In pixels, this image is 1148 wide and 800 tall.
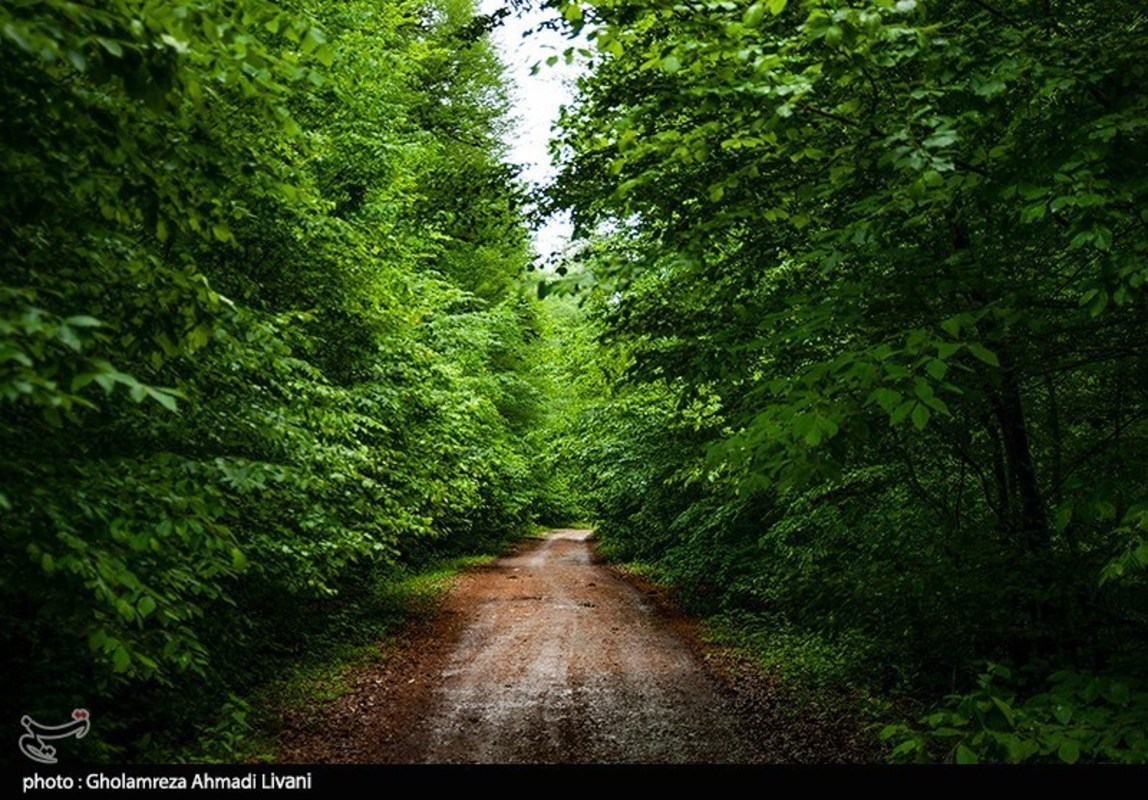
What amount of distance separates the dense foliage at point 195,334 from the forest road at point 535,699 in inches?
65.2

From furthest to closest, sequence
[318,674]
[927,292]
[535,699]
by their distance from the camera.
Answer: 1. [318,674]
2. [535,699]
3. [927,292]

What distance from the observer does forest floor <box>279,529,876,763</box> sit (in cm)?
756

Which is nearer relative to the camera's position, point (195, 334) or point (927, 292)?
point (195, 334)

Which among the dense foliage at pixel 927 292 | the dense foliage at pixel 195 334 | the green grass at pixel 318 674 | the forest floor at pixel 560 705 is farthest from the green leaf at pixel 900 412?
the green grass at pixel 318 674

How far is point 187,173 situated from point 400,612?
1189 centimetres

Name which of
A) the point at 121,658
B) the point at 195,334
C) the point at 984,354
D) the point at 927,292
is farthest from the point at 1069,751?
the point at 195,334

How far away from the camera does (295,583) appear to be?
336 inches

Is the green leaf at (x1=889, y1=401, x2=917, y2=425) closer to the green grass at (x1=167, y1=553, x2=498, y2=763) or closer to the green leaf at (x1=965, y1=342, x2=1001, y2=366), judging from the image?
the green leaf at (x1=965, y1=342, x2=1001, y2=366)

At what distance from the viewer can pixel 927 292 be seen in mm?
5027

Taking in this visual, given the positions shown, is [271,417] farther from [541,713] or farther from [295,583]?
[541,713]

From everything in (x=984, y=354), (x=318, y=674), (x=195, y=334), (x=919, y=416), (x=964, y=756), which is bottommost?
(x=318, y=674)

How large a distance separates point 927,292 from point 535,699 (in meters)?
6.95

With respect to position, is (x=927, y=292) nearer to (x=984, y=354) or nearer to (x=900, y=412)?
(x=984, y=354)

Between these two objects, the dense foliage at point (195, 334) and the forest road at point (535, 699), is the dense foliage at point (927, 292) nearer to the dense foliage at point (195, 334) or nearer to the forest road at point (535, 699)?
the dense foliage at point (195, 334)
